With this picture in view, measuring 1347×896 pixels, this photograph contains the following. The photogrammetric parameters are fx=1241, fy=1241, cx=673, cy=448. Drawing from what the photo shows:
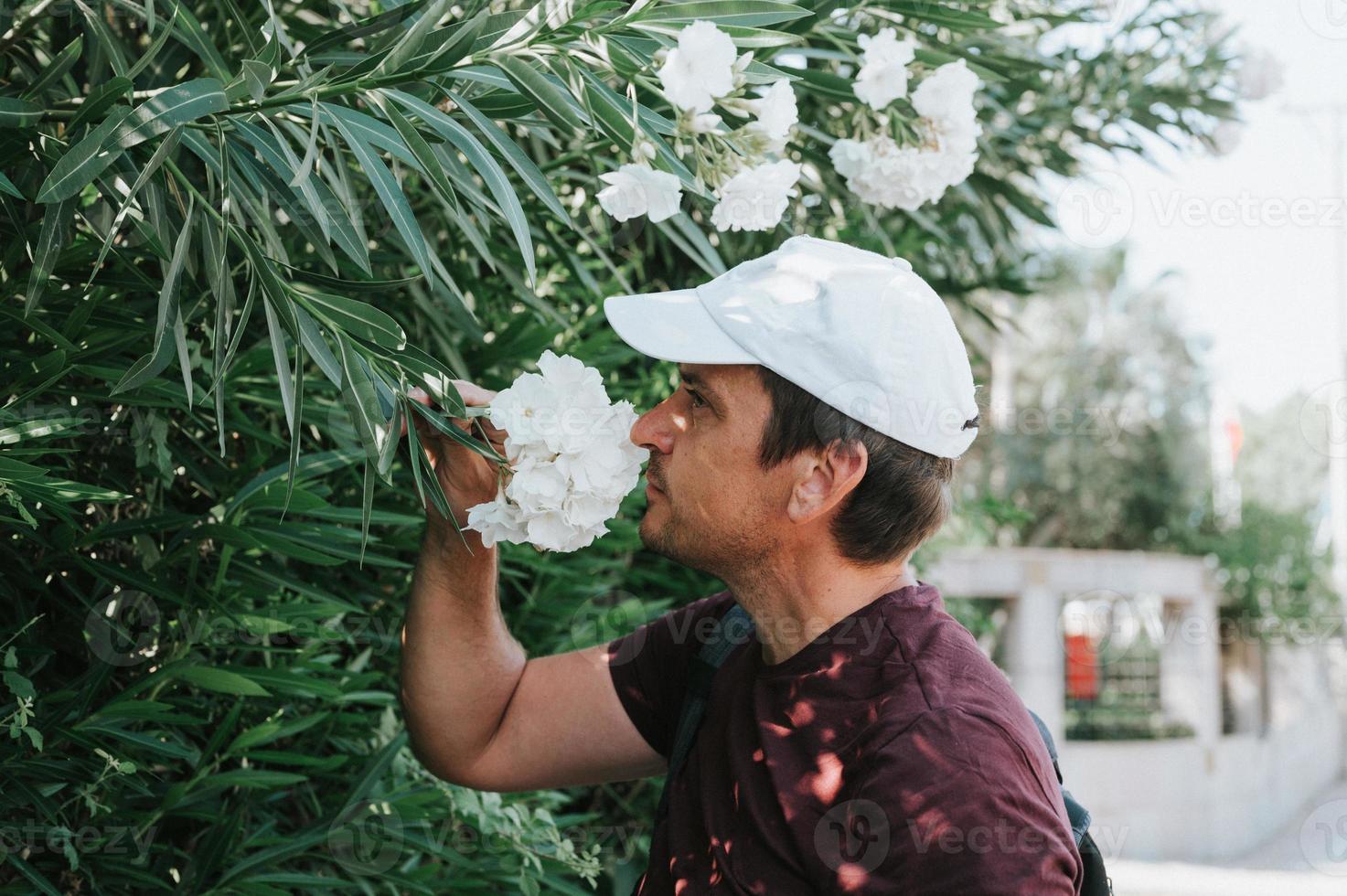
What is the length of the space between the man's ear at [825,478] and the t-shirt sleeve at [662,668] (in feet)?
1.23

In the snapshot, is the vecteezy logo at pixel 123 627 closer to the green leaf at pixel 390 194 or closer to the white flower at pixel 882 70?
the green leaf at pixel 390 194

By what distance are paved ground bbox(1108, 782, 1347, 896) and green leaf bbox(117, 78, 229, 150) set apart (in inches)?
299

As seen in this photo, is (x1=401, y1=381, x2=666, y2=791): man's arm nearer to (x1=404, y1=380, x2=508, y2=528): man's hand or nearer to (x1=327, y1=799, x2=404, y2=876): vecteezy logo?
(x1=404, y1=380, x2=508, y2=528): man's hand

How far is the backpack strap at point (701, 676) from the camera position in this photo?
6.23 ft

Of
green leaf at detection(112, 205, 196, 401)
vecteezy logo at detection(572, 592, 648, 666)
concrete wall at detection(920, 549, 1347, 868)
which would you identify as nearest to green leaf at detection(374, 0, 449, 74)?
green leaf at detection(112, 205, 196, 401)

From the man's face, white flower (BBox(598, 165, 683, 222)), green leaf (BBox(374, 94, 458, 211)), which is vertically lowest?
the man's face

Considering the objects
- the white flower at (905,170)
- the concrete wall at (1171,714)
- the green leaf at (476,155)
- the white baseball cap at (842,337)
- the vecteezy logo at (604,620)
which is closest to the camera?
the green leaf at (476,155)

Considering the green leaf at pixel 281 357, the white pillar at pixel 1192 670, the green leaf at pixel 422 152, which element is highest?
the green leaf at pixel 422 152

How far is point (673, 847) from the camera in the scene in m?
1.78

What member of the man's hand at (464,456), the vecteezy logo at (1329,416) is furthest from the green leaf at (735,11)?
the vecteezy logo at (1329,416)

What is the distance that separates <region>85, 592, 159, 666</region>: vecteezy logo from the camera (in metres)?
2.06

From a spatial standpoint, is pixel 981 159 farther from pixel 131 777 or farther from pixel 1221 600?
pixel 1221 600

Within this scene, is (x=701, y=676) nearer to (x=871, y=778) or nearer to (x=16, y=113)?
(x=871, y=778)

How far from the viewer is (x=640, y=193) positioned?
5.37 feet
